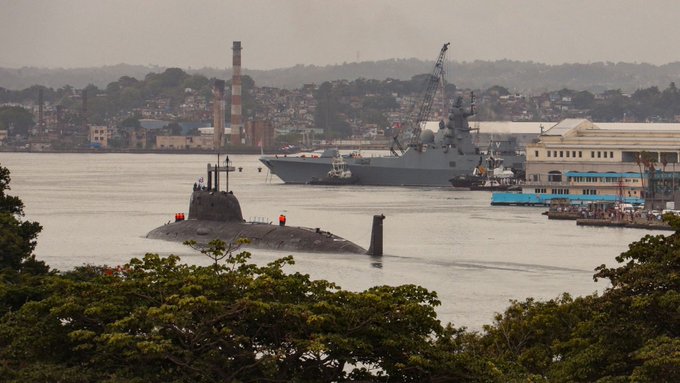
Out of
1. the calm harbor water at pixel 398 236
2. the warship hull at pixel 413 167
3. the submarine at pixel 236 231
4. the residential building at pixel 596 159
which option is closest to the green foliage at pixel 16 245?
the calm harbor water at pixel 398 236

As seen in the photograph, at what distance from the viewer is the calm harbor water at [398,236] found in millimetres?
39875

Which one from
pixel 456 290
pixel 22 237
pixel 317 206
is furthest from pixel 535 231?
pixel 22 237

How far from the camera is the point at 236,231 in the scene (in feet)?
160

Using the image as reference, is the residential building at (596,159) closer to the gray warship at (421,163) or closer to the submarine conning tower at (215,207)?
the gray warship at (421,163)

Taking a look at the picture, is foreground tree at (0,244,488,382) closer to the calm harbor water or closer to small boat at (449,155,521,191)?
→ the calm harbor water

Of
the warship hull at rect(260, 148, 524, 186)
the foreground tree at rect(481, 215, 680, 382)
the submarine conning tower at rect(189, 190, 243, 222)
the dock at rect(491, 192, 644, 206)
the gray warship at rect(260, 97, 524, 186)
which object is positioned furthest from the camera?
the gray warship at rect(260, 97, 524, 186)

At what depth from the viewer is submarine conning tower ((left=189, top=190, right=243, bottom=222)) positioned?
50.2 meters

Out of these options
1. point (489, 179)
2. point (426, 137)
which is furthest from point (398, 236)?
point (426, 137)

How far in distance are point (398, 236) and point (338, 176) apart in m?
49.7

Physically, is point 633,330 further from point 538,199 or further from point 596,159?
point 596,159

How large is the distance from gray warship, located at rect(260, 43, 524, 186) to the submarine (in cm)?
5090

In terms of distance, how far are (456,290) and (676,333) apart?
18922mm

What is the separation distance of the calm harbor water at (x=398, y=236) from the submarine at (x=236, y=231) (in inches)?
27.0

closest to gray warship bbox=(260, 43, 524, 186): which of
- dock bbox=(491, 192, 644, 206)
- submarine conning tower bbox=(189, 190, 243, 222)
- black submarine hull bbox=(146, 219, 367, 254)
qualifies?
dock bbox=(491, 192, 644, 206)
